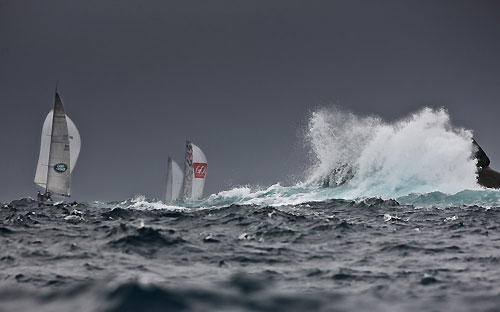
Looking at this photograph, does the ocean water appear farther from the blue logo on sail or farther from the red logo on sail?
the red logo on sail

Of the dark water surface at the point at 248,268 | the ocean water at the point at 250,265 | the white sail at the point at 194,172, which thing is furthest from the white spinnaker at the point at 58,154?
the dark water surface at the point at 248,268

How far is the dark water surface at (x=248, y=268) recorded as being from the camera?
615 cm

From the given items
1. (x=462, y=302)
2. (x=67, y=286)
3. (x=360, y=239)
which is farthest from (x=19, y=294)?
(x=360, y=239)

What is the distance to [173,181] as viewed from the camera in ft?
179

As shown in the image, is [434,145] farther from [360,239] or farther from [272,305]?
[272,305]

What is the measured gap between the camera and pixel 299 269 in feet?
27.4

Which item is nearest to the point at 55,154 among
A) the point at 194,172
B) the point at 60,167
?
the point at 60,167

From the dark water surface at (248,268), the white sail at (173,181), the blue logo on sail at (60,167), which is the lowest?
the dark water surface at (248,268)

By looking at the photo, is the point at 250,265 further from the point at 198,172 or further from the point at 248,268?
the point at 198,172

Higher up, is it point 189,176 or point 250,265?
point 189,176

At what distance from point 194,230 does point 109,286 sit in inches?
285

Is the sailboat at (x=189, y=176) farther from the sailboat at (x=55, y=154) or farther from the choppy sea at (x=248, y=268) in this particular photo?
the choppy sea at (x=248, y=268)

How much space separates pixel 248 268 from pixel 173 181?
47351 millimetres

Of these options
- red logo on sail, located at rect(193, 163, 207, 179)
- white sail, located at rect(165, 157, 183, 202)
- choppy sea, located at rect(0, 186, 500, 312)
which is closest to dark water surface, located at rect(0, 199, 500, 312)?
choppy sea, located at rect(0, 186, 500, 312)
